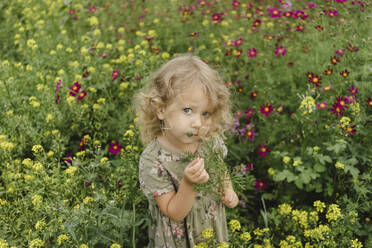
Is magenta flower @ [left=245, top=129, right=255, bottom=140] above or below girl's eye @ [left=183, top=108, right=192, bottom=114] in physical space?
below

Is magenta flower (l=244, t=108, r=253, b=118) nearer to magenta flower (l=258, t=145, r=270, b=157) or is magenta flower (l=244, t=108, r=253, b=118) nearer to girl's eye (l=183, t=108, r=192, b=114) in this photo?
magenta flower (l=258, t=145, r=270, b=157)

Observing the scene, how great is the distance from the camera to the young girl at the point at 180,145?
161 centimetres

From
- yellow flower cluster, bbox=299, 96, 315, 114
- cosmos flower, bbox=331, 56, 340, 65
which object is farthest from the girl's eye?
cosmos flower, bbox=331, 56, 340, 65

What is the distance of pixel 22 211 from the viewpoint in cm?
219

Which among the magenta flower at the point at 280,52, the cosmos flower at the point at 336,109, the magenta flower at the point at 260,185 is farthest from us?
the magenta flower at the point at 280,52

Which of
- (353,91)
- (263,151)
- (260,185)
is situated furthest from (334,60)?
(260,185)

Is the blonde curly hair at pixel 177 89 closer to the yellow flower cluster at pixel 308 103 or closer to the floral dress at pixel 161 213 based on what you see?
the floral dress at pixel 161 213

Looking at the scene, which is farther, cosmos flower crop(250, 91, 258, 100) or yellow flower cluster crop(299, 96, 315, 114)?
cosmos flower crop(250, 91, 258, 100)

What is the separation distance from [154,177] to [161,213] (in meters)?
0.27

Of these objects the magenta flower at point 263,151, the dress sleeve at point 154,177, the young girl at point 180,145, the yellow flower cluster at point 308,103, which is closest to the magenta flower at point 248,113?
the magenta flower at point 263,151

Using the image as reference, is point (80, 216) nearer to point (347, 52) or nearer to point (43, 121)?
point (43, 121)

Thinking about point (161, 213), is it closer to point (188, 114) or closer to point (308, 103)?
point (188, 114)

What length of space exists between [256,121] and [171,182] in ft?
5.47

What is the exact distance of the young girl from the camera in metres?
1.61
